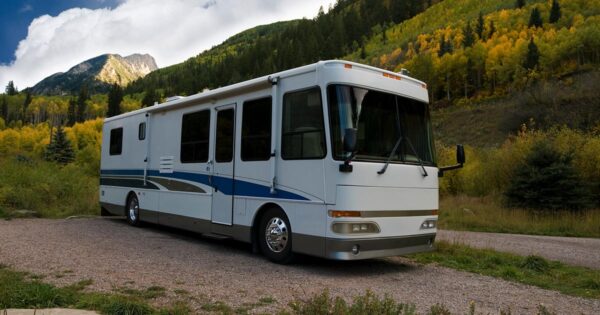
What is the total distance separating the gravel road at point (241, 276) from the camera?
5.64 metres

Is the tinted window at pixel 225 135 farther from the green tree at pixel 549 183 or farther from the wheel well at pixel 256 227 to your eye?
the green tree at pixel 549 183

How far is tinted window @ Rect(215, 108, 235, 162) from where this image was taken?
8.98m

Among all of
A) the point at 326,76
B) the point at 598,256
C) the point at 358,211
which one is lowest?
the point at 598,256

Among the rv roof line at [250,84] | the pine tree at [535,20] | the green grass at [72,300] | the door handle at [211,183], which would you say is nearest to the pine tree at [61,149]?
the rv roof line at [250,84]

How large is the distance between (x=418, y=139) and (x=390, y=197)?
4.20ft

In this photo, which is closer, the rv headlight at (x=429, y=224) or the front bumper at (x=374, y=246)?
the front bumper at (x=374, y=246)

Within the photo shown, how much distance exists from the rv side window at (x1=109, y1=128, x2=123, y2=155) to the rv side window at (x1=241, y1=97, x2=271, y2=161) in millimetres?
6441

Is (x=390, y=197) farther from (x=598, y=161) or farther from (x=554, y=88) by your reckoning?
(x=554, y=88)

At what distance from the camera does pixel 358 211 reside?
6801 millimetres

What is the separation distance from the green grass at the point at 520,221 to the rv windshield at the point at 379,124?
33.6 feet

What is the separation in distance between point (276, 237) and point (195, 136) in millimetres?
3402

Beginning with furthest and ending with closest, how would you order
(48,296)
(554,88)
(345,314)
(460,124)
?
(460,124) < (554,88) < (48,296) < (345,314)

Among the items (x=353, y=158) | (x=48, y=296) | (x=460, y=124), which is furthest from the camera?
(x=460, y=124)

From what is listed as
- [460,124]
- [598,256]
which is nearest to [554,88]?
[460,124]
